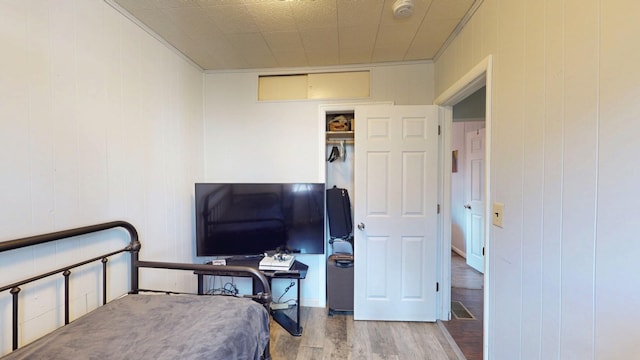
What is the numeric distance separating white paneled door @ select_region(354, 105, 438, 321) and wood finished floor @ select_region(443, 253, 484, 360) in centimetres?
26

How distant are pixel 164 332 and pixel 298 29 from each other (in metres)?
2.12

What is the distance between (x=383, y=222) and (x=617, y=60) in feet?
6.14

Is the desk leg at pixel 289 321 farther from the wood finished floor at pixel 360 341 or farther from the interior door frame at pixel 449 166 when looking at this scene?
the interior door frame at pixel 449 166

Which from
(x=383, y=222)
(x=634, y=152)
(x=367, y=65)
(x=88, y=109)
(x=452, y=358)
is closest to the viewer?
(x=634, y=152)

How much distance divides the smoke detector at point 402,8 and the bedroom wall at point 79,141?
187 centimetres

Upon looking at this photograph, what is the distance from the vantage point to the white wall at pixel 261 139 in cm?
272

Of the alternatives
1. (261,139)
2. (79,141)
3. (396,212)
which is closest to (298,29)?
(261,139)

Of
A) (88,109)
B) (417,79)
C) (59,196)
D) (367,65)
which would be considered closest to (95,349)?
(59,196)

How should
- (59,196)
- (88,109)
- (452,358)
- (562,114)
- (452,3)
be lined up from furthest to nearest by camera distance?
1. (452,358)
2. (452,3)
3. (88,109)
4. (59,196)
5. (562,114)

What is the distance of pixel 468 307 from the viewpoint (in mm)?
2707

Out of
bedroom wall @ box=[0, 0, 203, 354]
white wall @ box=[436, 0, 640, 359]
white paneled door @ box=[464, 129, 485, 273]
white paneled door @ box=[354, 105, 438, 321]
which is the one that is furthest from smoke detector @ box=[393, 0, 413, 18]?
white paneled door @ box=[464, 129, 485, 273]

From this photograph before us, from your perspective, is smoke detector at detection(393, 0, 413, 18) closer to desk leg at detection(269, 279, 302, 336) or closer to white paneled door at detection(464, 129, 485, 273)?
desk leg at detection(269, 279, 302, 336)

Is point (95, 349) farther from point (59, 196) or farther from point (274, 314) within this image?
point (274, 314)

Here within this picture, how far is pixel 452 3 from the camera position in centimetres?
167
